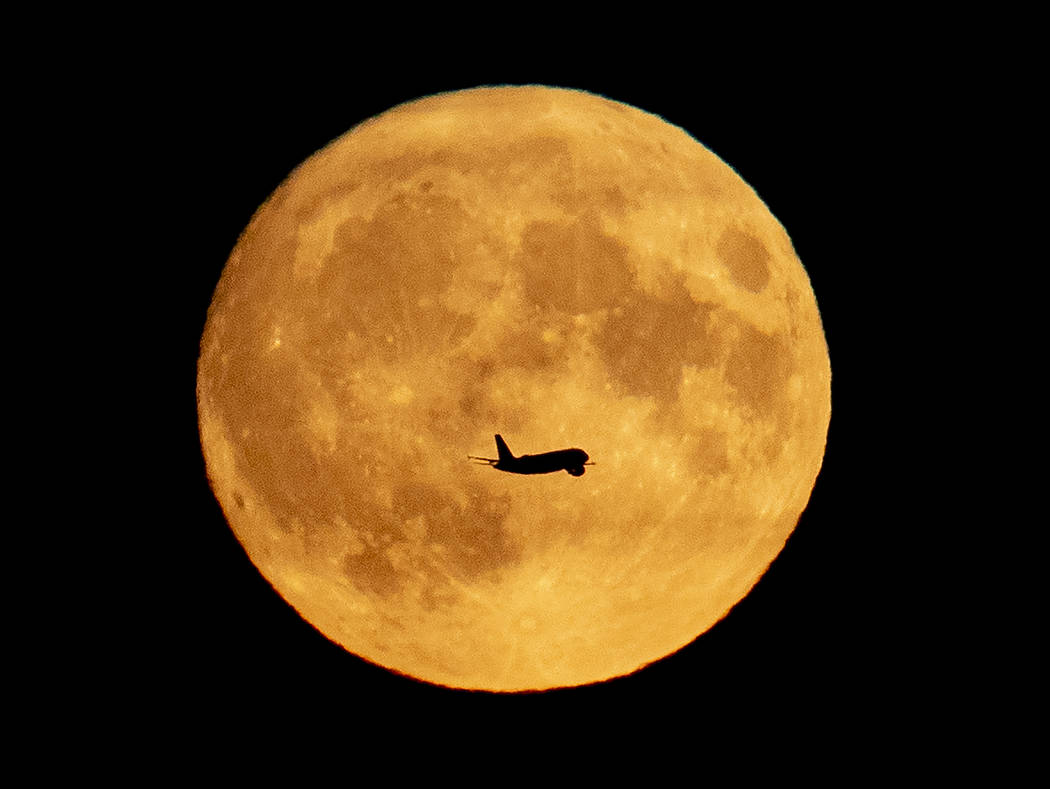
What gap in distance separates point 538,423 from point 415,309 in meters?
0.79

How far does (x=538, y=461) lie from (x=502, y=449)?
0.17 metres

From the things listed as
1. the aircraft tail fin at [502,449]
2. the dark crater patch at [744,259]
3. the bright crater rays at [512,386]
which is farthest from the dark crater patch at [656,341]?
A: the aircraft tail fin at [502,449]

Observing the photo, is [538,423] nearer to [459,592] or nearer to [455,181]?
[459,592]

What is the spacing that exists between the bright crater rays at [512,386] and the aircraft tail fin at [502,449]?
0.13 feet

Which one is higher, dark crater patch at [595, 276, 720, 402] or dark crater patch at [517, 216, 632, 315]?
dark crater patch at [517, 216, 632, 315]

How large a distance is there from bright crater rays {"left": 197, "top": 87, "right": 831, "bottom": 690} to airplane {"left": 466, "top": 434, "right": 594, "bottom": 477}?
45 mm

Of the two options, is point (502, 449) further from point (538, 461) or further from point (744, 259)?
point (744, 259)

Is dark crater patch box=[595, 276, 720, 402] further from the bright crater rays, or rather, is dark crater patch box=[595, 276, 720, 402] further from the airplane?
the airplane

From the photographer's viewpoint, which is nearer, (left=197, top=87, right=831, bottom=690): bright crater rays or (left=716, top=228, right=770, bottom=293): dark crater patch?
(left=197, top=87, right=831, bottom=690): bright crater rays

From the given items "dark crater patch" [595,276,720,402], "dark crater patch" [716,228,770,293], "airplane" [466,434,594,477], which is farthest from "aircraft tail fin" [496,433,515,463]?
"dark crater patch" [716,228,770,293]

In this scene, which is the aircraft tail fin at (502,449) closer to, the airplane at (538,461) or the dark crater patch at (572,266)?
the airplane at (538,461)

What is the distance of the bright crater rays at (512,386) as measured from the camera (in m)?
4.10

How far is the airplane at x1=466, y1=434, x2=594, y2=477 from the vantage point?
403cm

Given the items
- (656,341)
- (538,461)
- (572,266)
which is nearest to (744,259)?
(656,341)
